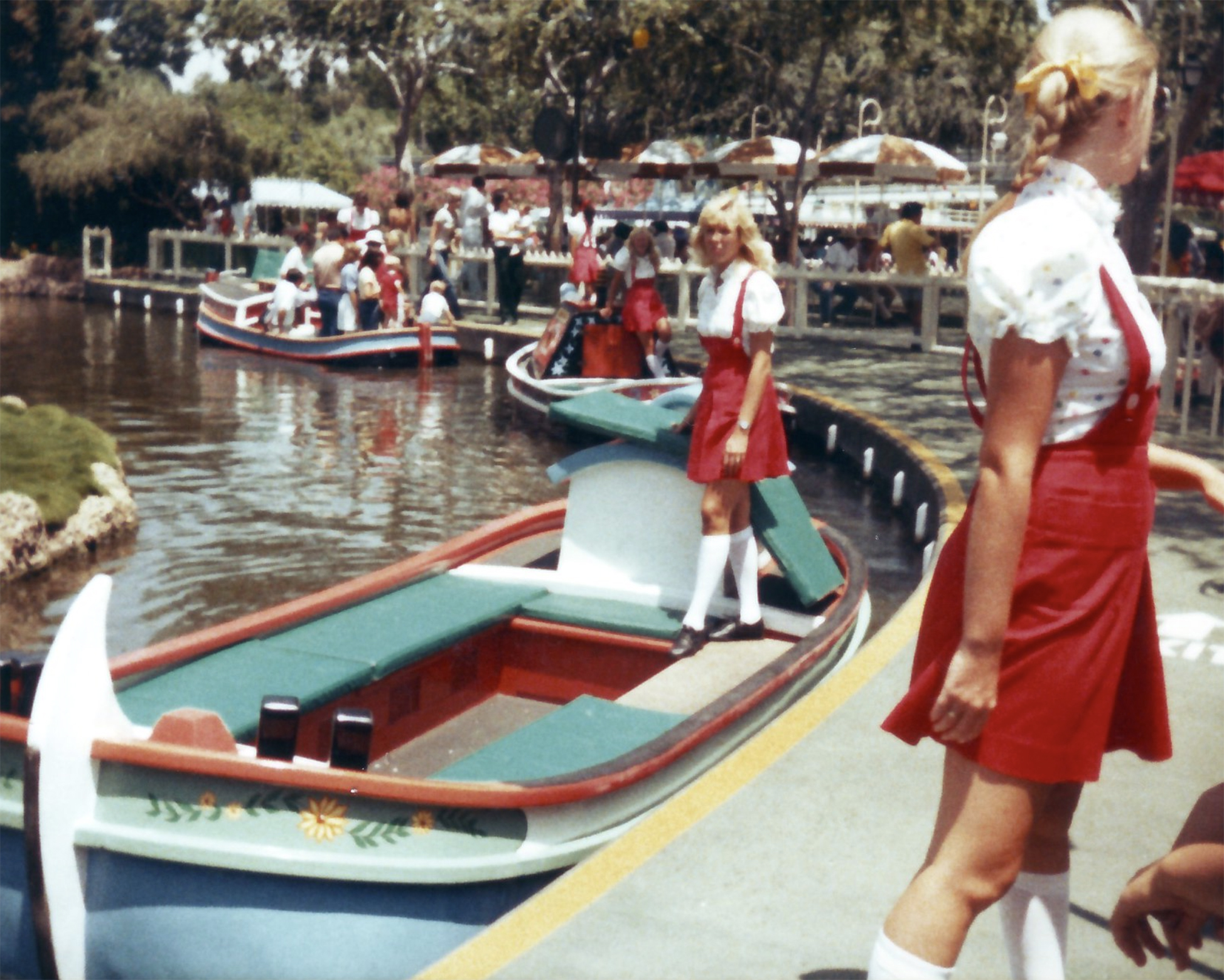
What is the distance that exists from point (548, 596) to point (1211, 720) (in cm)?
260

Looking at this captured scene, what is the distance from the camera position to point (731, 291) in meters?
5.88

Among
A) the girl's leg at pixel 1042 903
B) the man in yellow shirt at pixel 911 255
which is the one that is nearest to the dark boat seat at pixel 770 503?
the girl's leg at pixel 1042 903

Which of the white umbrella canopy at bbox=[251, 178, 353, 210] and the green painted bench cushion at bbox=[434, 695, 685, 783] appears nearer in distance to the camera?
the green painted bench cushion at bbox=[434, 695, 685, 783]

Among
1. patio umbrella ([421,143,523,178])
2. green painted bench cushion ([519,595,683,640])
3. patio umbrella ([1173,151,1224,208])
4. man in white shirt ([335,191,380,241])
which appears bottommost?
green painted bench cushion ([519,595,683,640])

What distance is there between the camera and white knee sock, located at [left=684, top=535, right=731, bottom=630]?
19.4 feet

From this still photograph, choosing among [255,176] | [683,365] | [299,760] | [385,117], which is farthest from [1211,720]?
[385,117]

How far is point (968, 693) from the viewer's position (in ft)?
7.28

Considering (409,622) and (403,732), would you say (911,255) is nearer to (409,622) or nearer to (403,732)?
(409,622)

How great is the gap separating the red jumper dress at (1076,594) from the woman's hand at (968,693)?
0.04m

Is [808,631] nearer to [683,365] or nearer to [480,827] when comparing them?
[480,827]

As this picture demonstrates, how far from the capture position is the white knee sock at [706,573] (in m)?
5.91

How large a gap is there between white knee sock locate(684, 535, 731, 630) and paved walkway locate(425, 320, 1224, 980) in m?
0.66

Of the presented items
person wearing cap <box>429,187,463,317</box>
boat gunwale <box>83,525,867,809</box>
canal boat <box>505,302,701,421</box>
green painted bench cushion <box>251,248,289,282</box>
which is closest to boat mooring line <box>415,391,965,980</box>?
boat gunwale <box>83,525,867,809</box>

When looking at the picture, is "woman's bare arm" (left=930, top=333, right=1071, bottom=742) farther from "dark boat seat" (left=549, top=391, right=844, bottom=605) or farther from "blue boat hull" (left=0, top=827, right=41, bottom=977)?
"dark boat seat" (left=549, top=391, right=844, bottom=605)
